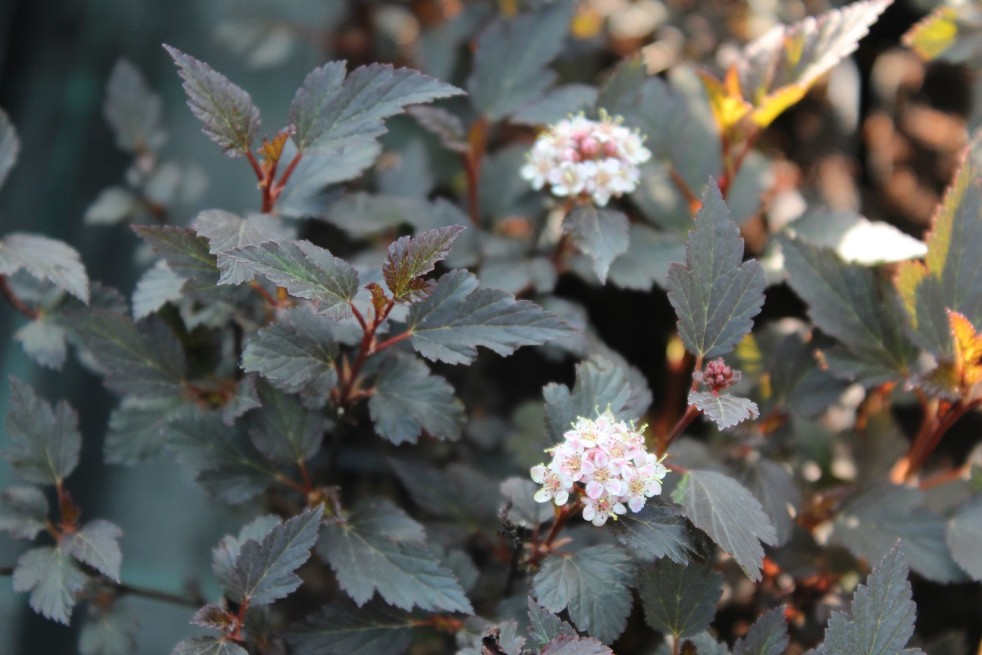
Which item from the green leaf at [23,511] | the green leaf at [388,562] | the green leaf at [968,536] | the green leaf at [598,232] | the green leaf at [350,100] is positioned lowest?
the green leaf at [968,536]

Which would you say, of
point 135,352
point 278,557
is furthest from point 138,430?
point 278,557

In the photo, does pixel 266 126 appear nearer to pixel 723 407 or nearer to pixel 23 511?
pixel 23 511

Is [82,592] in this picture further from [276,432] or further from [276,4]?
[276,4]

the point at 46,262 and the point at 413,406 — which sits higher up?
the point at 46,262

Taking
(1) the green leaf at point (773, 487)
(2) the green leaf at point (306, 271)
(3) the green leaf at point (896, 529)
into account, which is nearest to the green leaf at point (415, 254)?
(2) the green leaf at point (306, 271)

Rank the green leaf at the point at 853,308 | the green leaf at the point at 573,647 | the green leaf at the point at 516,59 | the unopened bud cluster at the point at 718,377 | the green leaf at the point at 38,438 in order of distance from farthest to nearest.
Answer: the green leaf at the point at 516,59 → the green leaf at the point at 853,308 → the green leaf at the point at 38,438 → the unopened bud cluster at the point at 718,377 → the green leaf at the point at 573,647

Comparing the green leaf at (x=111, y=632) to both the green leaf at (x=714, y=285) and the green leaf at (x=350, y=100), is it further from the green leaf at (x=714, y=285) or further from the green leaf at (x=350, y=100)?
the green leaf at (x=714, y=285)
